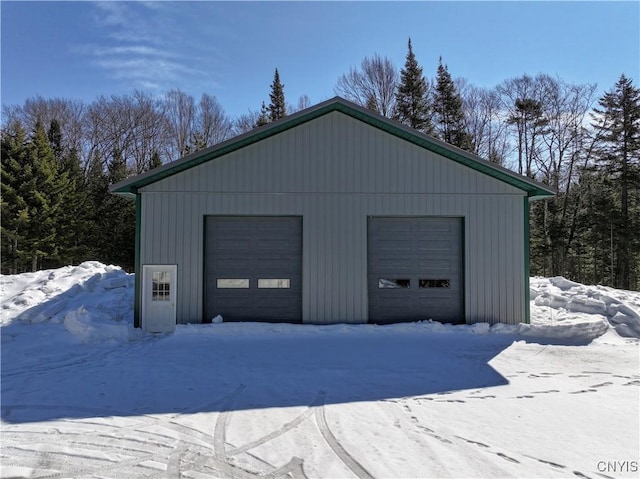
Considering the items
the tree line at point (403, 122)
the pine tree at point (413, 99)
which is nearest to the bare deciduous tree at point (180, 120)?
the tree line at point (403, 122)

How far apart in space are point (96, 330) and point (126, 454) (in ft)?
19.9

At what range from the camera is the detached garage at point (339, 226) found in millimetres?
10562

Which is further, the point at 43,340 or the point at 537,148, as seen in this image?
the point at 537,148

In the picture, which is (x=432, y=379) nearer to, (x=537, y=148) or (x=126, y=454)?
(x=126, y=454)

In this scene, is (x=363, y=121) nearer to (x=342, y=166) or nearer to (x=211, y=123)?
(x=342, y=166)

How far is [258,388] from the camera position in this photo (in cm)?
585

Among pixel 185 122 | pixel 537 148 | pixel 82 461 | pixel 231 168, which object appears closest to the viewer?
pixel 82 461

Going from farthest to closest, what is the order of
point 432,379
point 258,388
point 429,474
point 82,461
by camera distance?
point 432,379 < point 258,388 < point 82,461 < point 429,474

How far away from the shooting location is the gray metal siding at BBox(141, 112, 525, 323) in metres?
10.5

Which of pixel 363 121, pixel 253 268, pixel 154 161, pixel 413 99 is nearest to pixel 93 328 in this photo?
pixel 253 268

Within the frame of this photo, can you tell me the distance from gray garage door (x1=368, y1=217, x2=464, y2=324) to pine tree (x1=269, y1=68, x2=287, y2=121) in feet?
88.3

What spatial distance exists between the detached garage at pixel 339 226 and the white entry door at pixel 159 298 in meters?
0.09

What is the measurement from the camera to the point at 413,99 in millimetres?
29000

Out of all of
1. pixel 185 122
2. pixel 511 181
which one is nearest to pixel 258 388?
pixel 511 181
